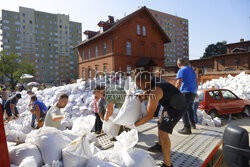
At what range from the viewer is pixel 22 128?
5324mm

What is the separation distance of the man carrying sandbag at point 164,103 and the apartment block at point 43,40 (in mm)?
59216

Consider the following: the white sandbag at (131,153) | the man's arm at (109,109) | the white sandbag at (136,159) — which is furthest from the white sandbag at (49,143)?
the man's arm at (109,109)

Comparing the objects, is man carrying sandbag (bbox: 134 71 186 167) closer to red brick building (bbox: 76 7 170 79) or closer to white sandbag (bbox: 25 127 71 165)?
white sandbag (bbox: 25 127 71 165)

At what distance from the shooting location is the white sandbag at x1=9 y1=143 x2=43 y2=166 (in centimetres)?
183

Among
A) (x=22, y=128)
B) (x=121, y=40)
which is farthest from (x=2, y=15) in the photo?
(x=22, y=128)

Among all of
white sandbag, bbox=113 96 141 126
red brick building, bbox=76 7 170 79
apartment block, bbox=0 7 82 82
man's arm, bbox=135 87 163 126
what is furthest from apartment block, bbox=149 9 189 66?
man's arm, bbox=135 87 163 126

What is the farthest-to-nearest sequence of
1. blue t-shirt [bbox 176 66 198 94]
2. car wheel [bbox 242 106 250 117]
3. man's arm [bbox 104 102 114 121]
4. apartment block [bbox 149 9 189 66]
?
apartment block [bbox 149 9 189 66] → car wheel [bbox 242 106 250 117] → blue t-shirt [bbox 176 66 198 94] → man's arm [bbox 104 102 114 121]

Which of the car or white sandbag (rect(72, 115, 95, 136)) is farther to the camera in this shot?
the car

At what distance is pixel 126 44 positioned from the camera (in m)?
21.5

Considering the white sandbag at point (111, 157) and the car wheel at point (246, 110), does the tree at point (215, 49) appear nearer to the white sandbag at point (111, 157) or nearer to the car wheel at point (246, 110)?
the car wheel at point (246, 110)

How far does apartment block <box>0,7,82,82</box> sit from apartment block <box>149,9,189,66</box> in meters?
38.0

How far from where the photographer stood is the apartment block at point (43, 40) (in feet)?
181

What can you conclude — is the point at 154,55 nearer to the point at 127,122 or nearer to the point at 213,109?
the point at 213,109

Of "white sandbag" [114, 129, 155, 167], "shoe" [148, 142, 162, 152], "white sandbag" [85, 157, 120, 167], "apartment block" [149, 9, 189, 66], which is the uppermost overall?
"apartment block" [149, 9, 189, 66]
